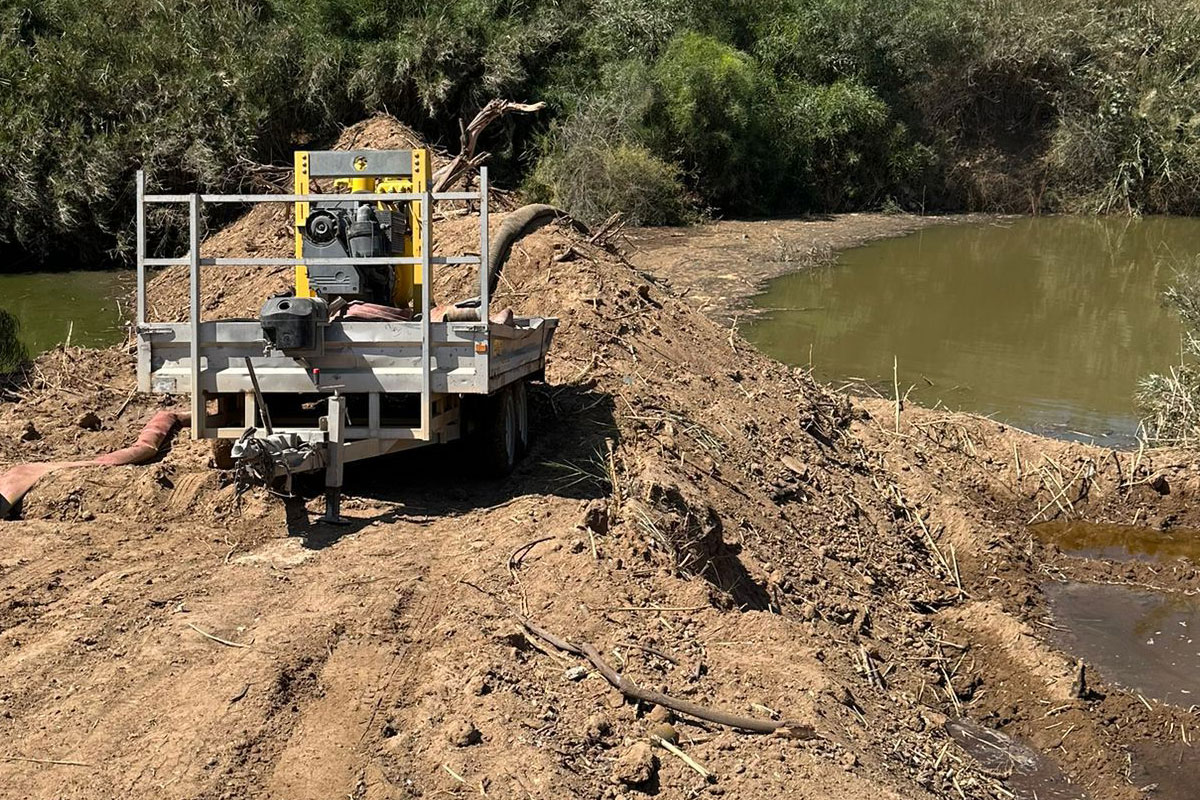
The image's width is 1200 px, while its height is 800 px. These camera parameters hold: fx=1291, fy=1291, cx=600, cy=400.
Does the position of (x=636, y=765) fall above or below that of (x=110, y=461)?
below

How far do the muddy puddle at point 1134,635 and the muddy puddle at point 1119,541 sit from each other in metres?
0.79

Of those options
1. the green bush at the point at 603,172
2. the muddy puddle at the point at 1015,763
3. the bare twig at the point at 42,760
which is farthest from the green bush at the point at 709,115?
the bare twig at the point at 42,760

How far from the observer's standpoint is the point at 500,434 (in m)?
8.40

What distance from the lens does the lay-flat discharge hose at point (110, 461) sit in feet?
25.7

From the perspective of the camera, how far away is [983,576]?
31.4 ft

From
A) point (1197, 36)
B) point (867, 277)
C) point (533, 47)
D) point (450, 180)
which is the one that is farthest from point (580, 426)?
point (1197, 36)

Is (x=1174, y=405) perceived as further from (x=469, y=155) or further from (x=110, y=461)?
(x=110, y=461)

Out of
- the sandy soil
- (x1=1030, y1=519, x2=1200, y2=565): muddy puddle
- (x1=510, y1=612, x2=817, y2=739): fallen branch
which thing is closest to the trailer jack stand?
the sandy soil

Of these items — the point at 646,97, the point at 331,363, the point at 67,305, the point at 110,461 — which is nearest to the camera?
the point at 331,363

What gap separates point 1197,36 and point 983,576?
28.2 meters

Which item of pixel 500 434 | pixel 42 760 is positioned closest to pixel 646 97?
pixel 500 434

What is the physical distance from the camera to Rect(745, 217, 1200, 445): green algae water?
14.9 metres

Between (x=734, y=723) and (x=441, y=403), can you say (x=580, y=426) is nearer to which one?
(x=441, y=403)

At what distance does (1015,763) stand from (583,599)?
2508 mm
